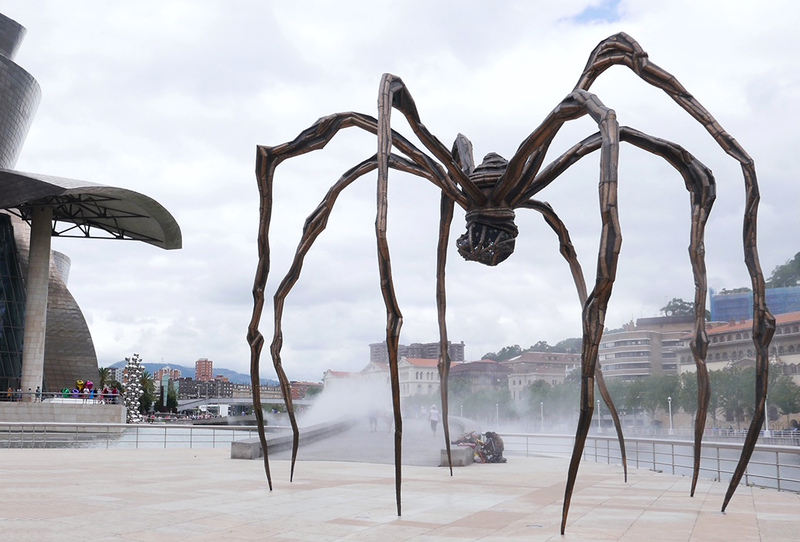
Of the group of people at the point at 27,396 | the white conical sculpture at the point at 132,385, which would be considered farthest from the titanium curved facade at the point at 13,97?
→ the white conical sculpture at the point at 132,385

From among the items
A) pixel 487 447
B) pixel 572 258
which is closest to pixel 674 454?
pixel 487 447

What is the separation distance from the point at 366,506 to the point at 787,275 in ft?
266

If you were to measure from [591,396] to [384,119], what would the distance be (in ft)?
8.89

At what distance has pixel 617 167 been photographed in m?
4.85

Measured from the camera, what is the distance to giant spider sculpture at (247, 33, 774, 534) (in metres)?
5.19

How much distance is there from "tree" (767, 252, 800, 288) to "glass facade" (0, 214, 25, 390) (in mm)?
67920

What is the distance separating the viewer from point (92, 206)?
128 ft

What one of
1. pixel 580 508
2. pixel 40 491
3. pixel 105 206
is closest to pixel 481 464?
pixel 580 508

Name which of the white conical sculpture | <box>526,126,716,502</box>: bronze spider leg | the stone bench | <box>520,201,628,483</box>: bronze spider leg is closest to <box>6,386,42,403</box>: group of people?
the white conical sculpture

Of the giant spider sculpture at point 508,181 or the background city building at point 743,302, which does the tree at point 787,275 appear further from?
the giant spider sculpture at point 508,181

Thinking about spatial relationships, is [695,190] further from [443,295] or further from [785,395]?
[785,395]

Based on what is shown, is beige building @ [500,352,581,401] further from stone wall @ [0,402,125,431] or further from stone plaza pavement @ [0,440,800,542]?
stone plaza pavement @ [0,440,800,542]

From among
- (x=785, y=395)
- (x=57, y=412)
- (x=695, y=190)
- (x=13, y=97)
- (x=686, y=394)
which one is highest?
(x=13, y=97)

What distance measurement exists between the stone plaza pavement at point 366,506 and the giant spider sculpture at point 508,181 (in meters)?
0.50
